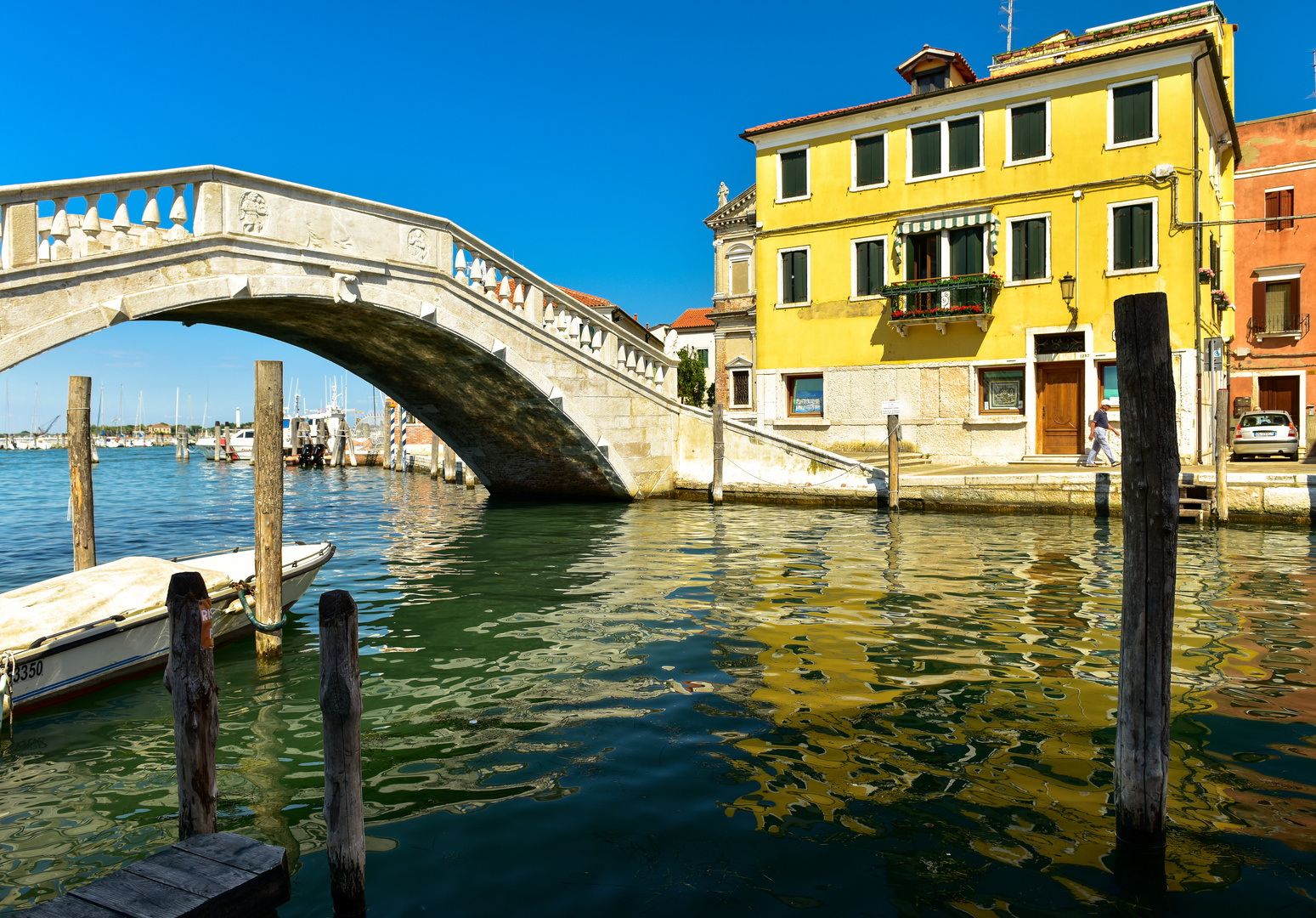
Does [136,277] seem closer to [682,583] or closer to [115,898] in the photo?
[682,583]

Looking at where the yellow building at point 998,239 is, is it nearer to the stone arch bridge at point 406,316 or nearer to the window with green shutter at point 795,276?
the window with green shutter at point 795,276

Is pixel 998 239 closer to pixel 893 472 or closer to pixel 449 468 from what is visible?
pixel 893 472

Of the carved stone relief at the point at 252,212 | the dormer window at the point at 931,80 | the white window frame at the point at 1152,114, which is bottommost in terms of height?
the carved stone relief at the point at 252,212

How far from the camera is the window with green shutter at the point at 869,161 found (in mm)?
20125

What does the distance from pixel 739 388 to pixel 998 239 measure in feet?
50.6

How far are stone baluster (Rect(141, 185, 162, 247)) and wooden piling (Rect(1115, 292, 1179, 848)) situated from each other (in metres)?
9.24

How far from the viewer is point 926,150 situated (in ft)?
64.3

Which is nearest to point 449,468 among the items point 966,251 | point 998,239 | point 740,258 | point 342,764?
point 740,258

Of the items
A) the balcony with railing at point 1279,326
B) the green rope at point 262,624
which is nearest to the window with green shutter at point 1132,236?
the balcony with railing at point 1279,326

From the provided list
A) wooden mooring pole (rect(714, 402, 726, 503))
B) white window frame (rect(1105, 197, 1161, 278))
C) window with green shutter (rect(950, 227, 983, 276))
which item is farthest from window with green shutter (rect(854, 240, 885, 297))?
wooden mooring pole (rect(714, 402, 726, 503))

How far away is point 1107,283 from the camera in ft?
57.9

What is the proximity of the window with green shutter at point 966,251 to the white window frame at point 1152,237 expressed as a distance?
2438 millimetres

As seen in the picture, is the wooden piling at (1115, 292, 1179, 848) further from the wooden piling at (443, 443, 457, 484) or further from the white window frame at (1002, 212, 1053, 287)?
the wooden piling at (443, 443, 457, 484)

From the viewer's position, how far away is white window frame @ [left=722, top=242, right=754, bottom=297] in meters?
33.1
